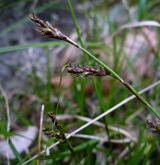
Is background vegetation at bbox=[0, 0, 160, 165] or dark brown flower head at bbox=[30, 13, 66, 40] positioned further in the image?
background vegetation at bbox=[0, 0, 160, 165]

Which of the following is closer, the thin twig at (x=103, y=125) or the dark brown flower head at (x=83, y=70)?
the dark brown flower head at (x=83, y=70)

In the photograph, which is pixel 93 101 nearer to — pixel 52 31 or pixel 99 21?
pixel 99 21

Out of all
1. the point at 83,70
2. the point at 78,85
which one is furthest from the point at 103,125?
the point at 83,70

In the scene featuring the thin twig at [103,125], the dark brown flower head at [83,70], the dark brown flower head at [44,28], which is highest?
the dark brown flower head at [44,28]

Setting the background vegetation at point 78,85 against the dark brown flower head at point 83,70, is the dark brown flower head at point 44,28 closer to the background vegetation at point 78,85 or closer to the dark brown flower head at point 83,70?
the dark brown flower head at point 83,70

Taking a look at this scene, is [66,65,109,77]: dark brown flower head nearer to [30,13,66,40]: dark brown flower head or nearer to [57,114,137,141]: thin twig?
[30,13,66,40]: dark brown flower head

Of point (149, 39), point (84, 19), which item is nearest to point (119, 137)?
point (149, 39)

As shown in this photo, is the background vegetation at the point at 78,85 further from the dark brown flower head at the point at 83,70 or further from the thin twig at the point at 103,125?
the dark brown flower head at the point at 83,70

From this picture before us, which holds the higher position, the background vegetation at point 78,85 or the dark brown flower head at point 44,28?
the dark brown flower head at point 44,28

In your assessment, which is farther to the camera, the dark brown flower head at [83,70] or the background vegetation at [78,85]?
the background vegetation at [78,85]

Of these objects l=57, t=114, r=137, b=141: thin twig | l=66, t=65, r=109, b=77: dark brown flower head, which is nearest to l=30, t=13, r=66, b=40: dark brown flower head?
l=66, t=65, r=109, b=77: dark brown flower head

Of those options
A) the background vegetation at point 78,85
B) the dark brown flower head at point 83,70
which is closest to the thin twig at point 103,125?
the background vegetation at point 78,85
